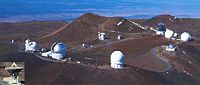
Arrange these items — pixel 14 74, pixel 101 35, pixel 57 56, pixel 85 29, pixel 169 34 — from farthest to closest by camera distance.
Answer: pixel 85 29
pixel 101 35
pixel 169 34
pixel 57 56
pixel 14 74

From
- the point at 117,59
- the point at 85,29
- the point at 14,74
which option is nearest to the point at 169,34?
the point at 85,29

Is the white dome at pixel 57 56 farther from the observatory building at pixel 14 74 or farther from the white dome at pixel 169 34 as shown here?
the observatory building at pixel 14 74

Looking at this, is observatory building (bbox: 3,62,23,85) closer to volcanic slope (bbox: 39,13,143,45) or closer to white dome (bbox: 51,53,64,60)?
white dome (bbox: 51,53,64,60)

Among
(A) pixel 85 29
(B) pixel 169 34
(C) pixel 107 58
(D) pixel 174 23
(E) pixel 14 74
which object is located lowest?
(C) pixel 107 58

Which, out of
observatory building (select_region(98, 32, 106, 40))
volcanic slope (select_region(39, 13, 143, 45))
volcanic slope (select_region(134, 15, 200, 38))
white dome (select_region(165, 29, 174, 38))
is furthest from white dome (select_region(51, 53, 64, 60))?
volcanic slope (select_region(134, 15, 200, 38))

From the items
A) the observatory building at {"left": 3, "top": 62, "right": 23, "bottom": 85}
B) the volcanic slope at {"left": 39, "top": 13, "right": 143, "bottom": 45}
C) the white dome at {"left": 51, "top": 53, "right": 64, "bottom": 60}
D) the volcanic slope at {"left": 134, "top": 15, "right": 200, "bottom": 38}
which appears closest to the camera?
the observatory building at {"left": 3, "top": 62, "right": 23, "bottom": 85}

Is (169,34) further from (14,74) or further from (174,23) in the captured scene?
(14,74)
